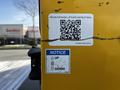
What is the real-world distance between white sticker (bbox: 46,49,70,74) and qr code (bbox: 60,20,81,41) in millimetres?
116

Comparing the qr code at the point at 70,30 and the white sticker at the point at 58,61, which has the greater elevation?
the qr code at the point at 70,30

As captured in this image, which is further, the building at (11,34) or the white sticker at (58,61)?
the building at (11,34)

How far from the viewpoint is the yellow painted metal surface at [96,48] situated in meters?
2.97

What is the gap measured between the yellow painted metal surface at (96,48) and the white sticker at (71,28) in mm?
34

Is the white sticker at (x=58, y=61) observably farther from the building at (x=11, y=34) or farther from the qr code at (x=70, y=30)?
the building at (x=11, y=34)

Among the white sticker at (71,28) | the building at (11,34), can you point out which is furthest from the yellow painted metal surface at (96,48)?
the building at (11,34)

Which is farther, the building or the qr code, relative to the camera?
the building

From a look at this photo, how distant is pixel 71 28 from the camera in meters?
3.00

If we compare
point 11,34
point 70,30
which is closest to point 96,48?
point 70,30

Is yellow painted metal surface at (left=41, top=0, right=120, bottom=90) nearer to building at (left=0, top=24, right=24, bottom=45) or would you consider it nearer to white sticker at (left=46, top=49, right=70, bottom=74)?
→ white sticker at (left=46, top=49, right=70, bottom=74)

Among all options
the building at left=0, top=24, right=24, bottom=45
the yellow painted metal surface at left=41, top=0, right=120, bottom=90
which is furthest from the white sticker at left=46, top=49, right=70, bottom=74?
the building at left=0, top=24, right=24, bottom=45

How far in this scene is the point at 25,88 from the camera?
11062 mm

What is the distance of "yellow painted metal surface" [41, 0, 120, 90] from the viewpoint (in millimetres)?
2975

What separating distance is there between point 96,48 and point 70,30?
0.26 m
